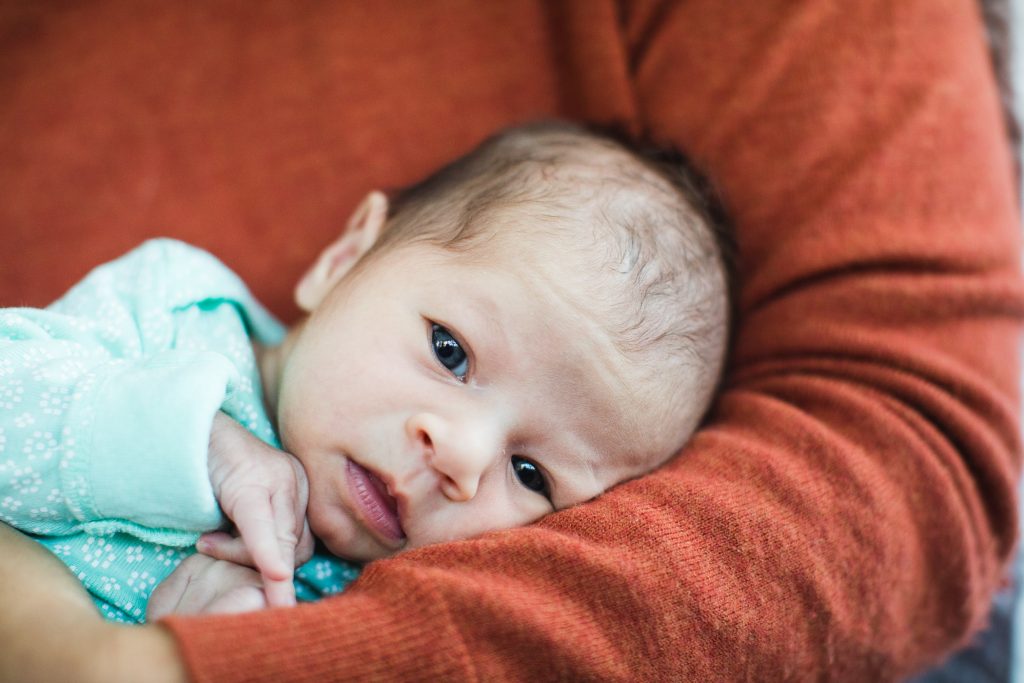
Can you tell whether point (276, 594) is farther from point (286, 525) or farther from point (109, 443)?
point (109, 443)

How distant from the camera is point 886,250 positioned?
130 cm

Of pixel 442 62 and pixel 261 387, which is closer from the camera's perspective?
pixel 261 387

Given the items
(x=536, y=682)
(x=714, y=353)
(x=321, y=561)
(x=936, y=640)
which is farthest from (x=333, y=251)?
(x=936, y=640)

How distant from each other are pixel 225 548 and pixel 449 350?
36 centimetres

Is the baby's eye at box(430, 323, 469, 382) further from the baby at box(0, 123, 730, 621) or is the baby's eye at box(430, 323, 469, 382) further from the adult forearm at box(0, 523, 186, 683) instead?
the adult forearm at box(0, 523, 186, 683)

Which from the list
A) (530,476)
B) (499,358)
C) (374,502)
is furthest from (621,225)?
(374,502)

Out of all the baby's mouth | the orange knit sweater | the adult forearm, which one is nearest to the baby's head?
the baby's mouth

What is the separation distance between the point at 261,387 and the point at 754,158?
A: 95 cm

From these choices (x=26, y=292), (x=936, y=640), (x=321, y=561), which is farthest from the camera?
(x=26, y=292)

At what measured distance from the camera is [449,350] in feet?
3.47

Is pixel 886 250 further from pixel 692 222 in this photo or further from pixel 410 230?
pixel 410 230

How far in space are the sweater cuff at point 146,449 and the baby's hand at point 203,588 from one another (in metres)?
0.06

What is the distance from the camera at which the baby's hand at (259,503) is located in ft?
2.84

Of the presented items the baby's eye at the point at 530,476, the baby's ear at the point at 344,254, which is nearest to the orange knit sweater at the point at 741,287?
the baby's eye at the point at 530,476
